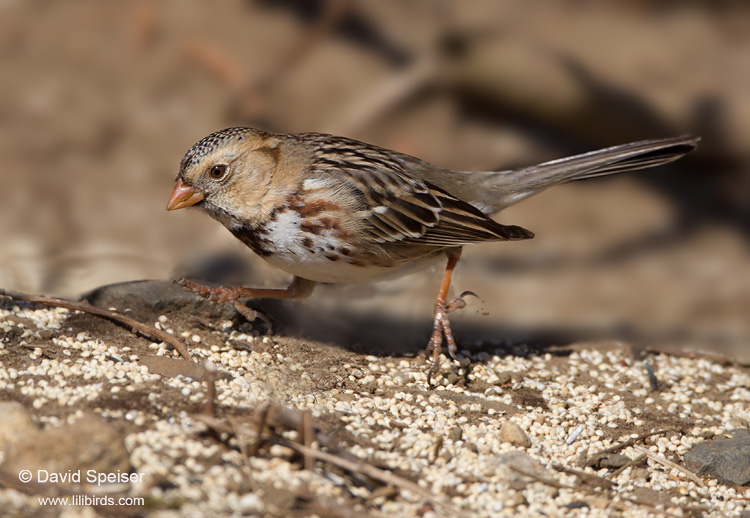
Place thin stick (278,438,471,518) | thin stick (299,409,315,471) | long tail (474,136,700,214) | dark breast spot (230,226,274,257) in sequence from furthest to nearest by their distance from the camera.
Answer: long tail (474,136,700,214)
dark breast spot (230,226,274,257)
thin stick (299,409,315,471)
thin stick (278,438,471,518)

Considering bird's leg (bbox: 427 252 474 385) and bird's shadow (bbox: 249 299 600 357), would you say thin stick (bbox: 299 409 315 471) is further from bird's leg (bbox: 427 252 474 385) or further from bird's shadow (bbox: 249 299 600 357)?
bird's shadow (bbox: 249 299 600 357)

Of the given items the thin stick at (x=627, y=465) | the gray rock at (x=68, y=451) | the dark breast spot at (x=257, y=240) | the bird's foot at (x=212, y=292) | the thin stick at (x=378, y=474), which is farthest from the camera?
the bird's foot at (x=212, y=292)

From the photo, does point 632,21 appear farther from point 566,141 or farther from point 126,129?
point 126,129

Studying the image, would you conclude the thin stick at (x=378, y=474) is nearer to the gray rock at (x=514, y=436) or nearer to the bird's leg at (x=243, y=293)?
the gray rock at (x=514, y=436)

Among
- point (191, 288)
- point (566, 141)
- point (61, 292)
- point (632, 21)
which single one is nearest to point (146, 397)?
point (191, 288)

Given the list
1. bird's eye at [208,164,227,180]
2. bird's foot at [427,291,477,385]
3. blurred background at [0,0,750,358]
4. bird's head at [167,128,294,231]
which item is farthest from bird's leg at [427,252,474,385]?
blurred background at [0,0,750,358]

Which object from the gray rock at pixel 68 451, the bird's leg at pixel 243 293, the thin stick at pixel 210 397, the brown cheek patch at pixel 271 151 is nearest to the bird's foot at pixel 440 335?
the bird's leg at pixel 243 293

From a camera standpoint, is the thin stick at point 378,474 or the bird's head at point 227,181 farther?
the bird's head at point 227,181
